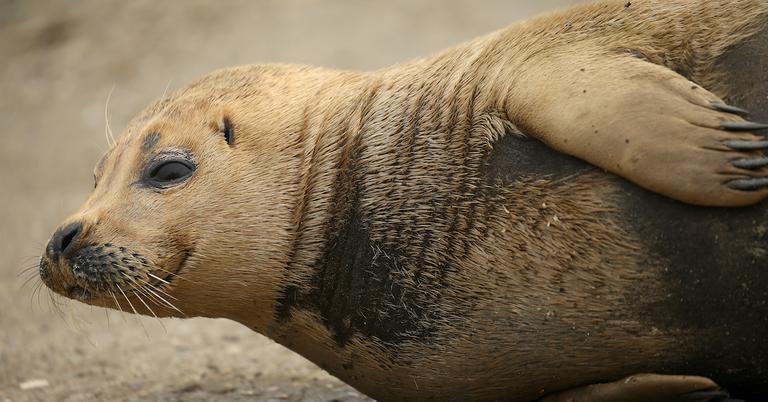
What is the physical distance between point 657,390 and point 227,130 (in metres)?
2.09

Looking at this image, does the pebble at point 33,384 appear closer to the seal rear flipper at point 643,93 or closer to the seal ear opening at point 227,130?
the seal ear opening at point 227,130

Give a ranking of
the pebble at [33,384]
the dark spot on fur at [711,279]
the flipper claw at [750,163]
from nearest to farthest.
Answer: the flipper claw at [750,163], the dark spot on fur at [711,279], the pebble at [33,384]

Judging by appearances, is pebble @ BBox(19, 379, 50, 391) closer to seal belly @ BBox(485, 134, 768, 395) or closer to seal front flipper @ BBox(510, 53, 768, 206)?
seal front flipper @ BBox(510, 53, 768, 206)

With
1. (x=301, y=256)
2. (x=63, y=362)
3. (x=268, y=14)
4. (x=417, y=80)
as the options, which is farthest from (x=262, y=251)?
(x=268, y=14)

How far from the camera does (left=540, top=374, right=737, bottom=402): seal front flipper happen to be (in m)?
3.66

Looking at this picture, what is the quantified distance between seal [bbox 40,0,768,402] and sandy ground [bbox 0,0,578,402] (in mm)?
2227

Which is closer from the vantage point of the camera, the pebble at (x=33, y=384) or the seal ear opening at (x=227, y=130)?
the seal ear opening at (x=227, y=130)

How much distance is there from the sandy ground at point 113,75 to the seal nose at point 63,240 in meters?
2.28

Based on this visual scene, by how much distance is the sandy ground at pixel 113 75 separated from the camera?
7.19 meters

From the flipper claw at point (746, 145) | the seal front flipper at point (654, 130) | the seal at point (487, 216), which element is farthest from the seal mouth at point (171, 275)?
the flipper claw at point (746, 145)

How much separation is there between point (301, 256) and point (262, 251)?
0.16 metres

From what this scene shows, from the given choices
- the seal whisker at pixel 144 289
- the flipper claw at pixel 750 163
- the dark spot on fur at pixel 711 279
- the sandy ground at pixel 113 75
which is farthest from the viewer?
the sandy ground at pixel 113 75

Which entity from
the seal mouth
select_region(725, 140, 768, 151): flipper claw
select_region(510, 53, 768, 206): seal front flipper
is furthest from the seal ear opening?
select_region(725, 140, 768, 151): flipper claw

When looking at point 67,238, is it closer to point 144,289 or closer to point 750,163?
point 144,289
